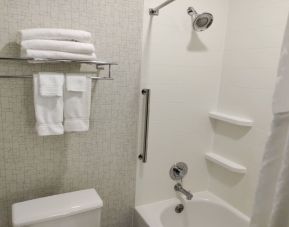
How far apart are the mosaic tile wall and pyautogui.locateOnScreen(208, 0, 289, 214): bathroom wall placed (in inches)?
32.0

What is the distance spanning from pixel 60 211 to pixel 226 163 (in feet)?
4.42

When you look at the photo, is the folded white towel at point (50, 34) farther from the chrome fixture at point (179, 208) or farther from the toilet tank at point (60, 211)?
the chrome fixture at point (179, 208)

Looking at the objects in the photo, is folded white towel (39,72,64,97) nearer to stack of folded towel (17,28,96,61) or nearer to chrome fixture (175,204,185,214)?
stack of folded towel (17,28,96,61)

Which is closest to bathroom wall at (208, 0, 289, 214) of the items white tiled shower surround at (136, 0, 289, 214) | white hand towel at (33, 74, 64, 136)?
white tiled shower surround at (136, 0, 289, 214)

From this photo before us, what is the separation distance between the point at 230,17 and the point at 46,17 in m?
1.44

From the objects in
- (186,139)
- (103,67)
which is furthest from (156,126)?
(103,67)

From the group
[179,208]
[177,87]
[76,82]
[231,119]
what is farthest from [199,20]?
[179,208]

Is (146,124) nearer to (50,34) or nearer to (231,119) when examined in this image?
(231,119)

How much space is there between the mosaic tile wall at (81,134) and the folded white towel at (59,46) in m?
0.19

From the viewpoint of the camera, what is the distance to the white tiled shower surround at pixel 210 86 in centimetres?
176

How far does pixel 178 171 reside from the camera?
2.08m

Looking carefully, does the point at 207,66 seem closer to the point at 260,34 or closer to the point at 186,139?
the point at 260,34

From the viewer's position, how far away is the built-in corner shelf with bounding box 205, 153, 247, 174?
1928mm

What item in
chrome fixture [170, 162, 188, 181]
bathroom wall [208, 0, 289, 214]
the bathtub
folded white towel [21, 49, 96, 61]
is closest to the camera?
folded white towel [21, 49, 96, 61]
